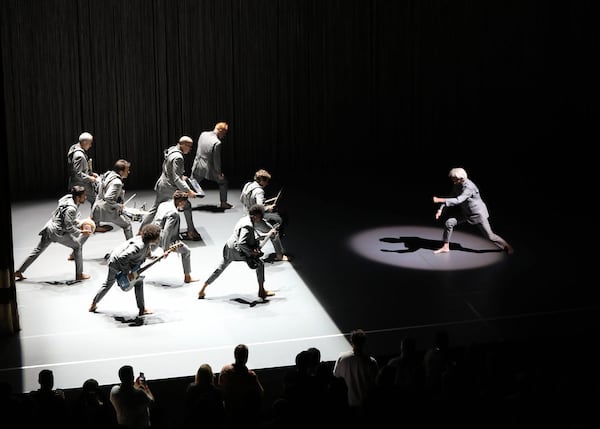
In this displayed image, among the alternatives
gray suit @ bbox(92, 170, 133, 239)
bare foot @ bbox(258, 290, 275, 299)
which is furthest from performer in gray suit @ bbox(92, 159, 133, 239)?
bare foot @ bbox(258, 290, 275, 299)

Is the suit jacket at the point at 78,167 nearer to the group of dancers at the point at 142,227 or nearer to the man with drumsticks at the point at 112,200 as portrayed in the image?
the group of dancers at the point at 142,227

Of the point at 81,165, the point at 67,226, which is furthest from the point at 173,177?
the point at 67,226

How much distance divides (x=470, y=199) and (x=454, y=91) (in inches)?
253

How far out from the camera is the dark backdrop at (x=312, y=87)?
609 inches

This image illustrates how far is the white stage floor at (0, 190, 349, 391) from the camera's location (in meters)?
8.54

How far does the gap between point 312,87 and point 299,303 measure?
→ 7.77 metres

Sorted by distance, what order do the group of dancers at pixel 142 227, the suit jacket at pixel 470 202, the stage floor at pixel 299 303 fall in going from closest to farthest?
the stage floor at pixel 299 303 < the group of dancers at pixel 142 227 < the suit jacket at pixel 470 202

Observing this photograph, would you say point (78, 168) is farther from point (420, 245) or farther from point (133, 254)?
point (420, 245)

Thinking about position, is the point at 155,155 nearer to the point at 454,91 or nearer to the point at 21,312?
the point at 454,91

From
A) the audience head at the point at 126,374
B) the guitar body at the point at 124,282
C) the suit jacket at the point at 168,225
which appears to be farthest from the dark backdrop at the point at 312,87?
the audience head at the point at 126,374

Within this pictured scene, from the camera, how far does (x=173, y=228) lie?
1044 centimetres

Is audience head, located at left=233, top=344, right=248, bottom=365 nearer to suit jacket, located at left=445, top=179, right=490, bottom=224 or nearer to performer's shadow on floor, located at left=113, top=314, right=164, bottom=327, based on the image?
performer's shadow on floor, located at left=113, top=314, right=164, bottom=327

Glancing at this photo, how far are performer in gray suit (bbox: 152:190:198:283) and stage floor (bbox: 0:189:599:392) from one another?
0.92 ft

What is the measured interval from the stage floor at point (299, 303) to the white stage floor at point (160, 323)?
18 millimetres
